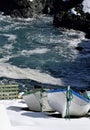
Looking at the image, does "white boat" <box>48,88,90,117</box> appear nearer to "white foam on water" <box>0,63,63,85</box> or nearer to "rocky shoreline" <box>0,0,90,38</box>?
"white foam on water" <box>0,63,63,85</box>

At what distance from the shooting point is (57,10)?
87.8 metres

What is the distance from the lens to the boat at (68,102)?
66.8 feet

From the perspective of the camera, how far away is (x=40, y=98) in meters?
21.8

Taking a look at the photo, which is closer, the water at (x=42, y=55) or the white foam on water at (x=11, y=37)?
the water at (x=42, y=55)

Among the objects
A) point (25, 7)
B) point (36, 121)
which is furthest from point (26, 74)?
point (25, 7)

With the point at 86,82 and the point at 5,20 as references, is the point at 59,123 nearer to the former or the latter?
the point at 86,82

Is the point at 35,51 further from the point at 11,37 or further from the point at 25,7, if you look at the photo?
the point at 25,7

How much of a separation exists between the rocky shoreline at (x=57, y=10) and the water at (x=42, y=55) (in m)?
1.63

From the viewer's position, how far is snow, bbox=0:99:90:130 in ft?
62.9

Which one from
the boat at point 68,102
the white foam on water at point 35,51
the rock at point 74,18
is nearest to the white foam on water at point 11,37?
the white foam on water at point 35,51

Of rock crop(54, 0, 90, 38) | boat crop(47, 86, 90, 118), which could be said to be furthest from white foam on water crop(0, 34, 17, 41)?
boat crop(47, 86, 90, 118)

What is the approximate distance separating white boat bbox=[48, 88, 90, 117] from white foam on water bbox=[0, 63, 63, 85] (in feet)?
82.9

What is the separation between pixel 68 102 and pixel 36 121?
1789 millimetres

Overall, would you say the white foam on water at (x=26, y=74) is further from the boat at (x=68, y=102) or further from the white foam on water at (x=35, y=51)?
the boat at (x=68, y=102)
